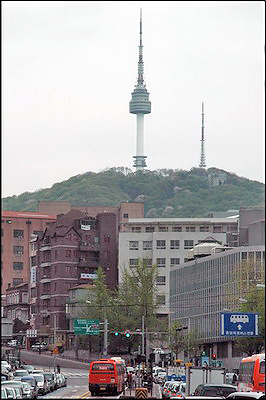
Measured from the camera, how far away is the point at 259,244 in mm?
163625

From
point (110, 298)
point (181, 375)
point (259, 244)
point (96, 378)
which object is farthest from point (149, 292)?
point (96, 378)

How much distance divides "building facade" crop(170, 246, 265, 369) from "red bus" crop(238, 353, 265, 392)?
207 feet

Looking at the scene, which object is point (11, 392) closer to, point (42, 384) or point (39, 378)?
point (42, 384)

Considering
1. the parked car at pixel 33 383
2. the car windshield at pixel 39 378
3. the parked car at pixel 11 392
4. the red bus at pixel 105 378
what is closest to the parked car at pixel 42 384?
the car windshield at pixel 39 378

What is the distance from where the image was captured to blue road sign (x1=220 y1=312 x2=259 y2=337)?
335ft

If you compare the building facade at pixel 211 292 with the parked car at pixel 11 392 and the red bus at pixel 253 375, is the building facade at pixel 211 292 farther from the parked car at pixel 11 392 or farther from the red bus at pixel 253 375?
the parked car at pixel 11 392

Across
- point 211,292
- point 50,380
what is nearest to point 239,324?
point 50,380

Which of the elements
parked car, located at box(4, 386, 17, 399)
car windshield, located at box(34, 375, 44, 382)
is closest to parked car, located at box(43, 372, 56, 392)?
car windshield, located at box(34, 375, 44, 382)

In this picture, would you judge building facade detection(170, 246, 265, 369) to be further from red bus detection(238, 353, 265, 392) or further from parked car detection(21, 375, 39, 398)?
red bus detection(238, 353, 265, 392)

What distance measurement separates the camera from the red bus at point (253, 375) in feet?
230

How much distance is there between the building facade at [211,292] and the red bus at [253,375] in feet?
207

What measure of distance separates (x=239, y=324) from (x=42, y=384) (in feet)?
65.7

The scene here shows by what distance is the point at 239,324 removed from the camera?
10344 cm

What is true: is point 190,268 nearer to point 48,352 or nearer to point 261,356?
point 48,352
